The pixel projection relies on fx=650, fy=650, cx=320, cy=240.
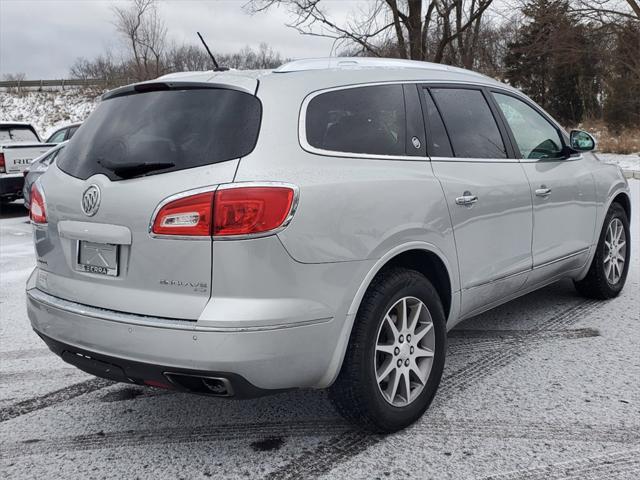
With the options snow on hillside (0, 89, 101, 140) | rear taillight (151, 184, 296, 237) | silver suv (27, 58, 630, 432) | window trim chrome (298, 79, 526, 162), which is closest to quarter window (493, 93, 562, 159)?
silver suv (27, 58, 630, 432)

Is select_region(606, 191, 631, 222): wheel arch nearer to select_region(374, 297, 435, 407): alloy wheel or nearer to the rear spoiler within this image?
select_region(374, 297, 435, 407): alloy wheel

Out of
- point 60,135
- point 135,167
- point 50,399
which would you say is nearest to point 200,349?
point 135,167

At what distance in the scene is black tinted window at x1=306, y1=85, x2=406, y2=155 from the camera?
282 cm

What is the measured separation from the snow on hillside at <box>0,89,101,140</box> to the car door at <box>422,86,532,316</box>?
41795 mm

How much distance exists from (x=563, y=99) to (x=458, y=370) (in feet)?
119

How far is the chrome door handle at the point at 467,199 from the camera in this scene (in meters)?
3.34

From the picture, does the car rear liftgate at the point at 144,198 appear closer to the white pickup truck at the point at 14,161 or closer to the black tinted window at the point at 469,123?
the black tinted window at the point at 469,123

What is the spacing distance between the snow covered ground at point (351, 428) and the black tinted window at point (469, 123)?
50.3 inches

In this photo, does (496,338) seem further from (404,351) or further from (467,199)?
(404,351)

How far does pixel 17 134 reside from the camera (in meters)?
13.3

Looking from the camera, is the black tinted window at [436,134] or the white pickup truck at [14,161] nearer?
the black tinted window at [436,134]

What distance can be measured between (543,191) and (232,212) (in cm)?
243

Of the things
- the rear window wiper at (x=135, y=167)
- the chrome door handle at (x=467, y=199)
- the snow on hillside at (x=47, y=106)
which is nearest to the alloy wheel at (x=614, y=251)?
the chrome door handle at (x=467, y=199)

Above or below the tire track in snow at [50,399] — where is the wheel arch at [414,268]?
above
